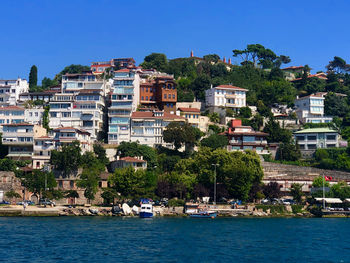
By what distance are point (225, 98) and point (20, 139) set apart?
45.8m

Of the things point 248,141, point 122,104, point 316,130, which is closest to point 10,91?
point 122,104

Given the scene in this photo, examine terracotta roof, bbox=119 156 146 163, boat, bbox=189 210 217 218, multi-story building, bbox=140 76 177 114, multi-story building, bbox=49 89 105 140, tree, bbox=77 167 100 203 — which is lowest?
boat, bbox=189 210 217 218

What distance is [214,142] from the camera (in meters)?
94.2

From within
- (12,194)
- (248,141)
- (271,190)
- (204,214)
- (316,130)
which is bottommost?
(204,214)

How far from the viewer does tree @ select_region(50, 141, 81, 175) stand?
3253 inches

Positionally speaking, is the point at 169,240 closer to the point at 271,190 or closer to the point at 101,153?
the point at 271,190

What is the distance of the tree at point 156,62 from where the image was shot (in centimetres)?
13957

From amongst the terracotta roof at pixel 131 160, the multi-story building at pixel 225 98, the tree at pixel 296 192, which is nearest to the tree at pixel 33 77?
the multi-story building at pixel 225 98

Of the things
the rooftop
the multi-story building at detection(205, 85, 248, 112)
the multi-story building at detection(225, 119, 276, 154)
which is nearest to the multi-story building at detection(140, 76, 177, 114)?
the multi-story building at detection(205, 85, 248, 112)

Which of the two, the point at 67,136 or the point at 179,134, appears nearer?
the point at 67,136

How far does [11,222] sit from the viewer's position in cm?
6469

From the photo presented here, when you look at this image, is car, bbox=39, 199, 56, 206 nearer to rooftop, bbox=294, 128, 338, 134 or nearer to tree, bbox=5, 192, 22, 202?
tree, bbox=5, 192, 22, 202

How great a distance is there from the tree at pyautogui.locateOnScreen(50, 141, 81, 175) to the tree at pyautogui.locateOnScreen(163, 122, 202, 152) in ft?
53.0

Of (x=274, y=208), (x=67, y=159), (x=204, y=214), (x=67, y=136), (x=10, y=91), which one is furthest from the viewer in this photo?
(x=10, y=91)
